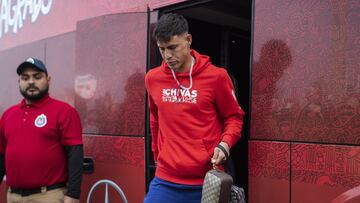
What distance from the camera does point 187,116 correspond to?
2137 millimetres

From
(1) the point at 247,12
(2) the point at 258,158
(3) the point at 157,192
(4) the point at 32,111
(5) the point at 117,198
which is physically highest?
(1) the point at 247,12

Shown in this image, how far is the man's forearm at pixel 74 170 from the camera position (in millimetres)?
2848

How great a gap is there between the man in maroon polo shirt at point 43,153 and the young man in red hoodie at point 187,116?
0.87 metres

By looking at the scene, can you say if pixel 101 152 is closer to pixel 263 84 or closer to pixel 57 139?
pixel 57 139

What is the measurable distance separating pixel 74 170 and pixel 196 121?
1071 millimetres

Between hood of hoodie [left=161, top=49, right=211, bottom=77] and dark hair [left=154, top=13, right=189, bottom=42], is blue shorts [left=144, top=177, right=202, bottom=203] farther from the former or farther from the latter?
dark hair [left=154, top=13, right=189, bottom=42]

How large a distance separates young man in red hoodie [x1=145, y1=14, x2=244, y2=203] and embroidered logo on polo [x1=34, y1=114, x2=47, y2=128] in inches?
39.5

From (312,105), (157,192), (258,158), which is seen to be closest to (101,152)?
(157,192)

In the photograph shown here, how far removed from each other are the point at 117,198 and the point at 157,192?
940 millimetres

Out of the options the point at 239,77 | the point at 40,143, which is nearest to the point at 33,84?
the point at 40,143

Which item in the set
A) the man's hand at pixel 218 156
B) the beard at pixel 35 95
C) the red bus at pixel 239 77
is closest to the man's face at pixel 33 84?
the beard at pixel 35 95

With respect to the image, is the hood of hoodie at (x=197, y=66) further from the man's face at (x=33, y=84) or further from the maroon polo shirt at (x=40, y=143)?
the man's face at (x=33, y=84)

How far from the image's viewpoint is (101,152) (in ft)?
10.5

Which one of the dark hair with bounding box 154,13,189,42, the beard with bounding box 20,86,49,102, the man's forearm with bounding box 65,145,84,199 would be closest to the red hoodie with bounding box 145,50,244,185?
the dark hair with bounding box 154,13,189,42
